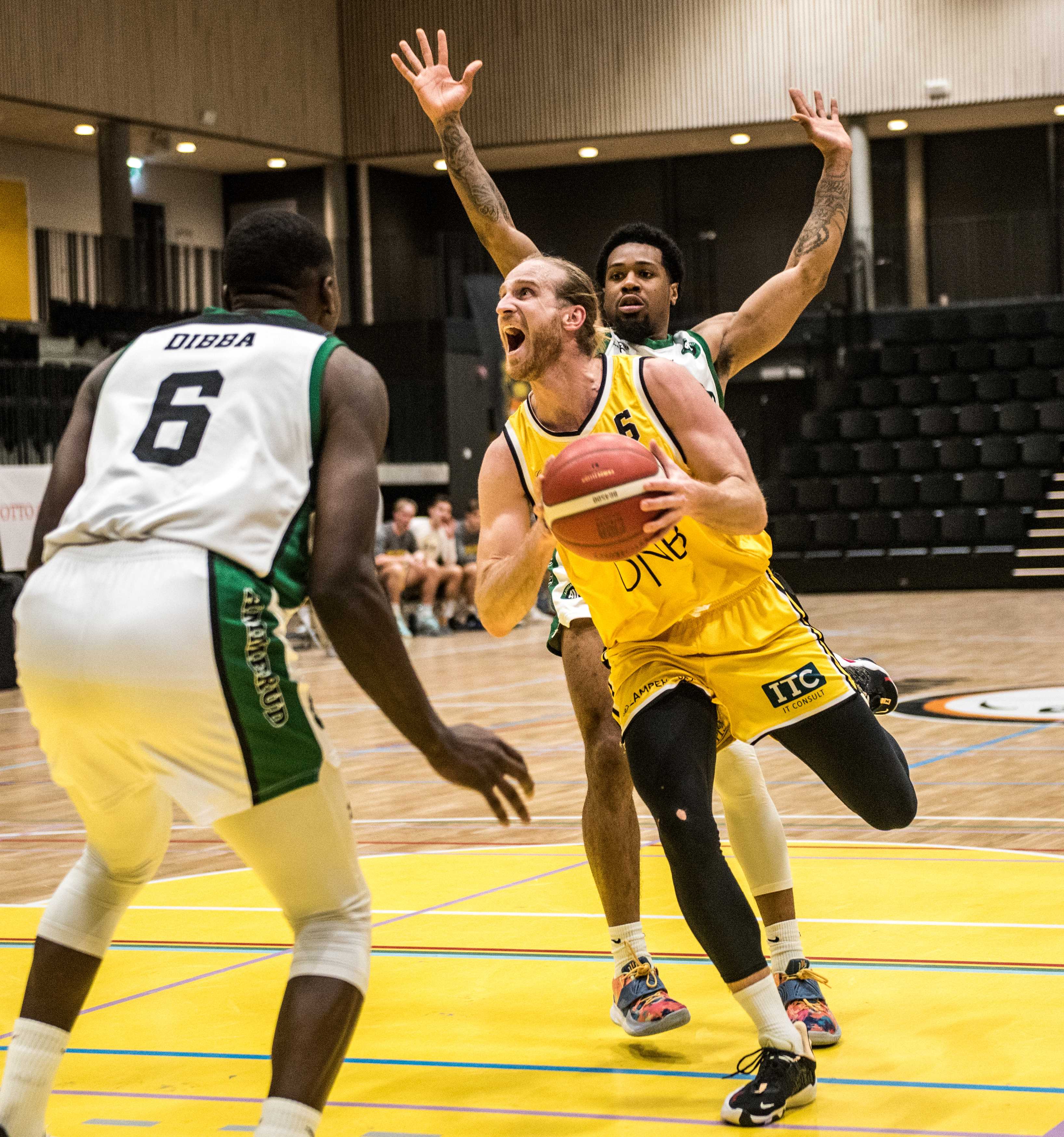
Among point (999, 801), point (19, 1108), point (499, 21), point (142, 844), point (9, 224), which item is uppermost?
point (499, 21)

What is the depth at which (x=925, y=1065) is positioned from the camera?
3.04 m

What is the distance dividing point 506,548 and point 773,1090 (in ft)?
3.60

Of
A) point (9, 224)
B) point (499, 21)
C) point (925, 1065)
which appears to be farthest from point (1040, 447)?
point (925, 1065)

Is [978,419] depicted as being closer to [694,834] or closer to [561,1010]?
[561,1010]

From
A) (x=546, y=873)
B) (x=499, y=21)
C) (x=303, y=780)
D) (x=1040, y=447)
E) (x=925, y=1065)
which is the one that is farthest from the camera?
(x=499, y=21)

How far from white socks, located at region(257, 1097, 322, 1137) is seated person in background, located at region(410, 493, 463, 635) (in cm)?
1293

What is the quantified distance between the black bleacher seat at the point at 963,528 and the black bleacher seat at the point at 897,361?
2225 millimetres

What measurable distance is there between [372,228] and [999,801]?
1888 cm

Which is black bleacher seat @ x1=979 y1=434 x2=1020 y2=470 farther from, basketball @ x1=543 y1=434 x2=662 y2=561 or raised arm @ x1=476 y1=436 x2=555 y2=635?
basketball @ x1=543 y1=434 x2=662 y2=561

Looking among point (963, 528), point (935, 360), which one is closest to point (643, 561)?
point (963, 528)

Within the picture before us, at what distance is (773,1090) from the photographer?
2768mm

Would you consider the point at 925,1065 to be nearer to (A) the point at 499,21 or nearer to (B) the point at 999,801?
(B) the point at 999,801

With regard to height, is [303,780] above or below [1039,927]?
above

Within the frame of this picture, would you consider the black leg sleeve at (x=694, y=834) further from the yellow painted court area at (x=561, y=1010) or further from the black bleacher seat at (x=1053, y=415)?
the black bleacher seat at (x=1053, y=415)
